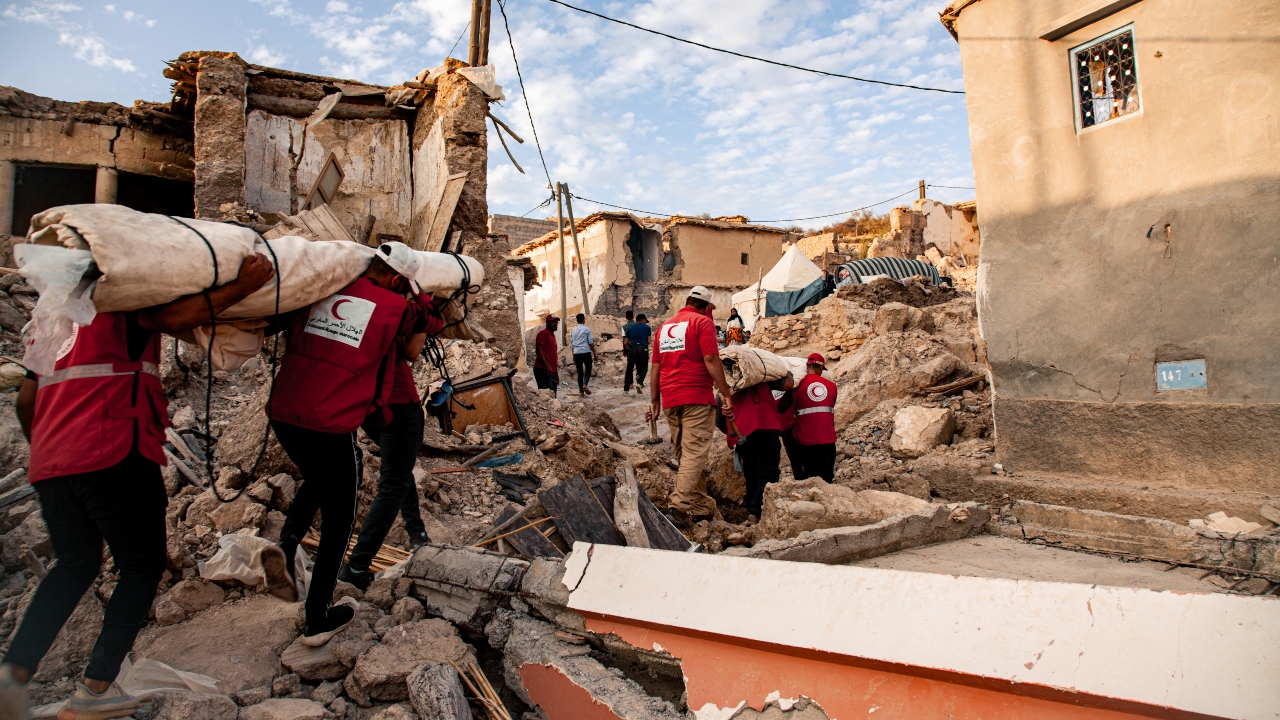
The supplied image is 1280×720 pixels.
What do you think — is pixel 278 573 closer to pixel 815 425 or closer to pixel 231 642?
→ pixel 231 642

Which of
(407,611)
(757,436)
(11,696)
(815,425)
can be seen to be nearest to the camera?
(11,696)

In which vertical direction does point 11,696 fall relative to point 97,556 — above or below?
below

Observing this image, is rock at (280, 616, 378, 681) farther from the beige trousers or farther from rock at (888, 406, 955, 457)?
rock at (888, 406, 955, 457)

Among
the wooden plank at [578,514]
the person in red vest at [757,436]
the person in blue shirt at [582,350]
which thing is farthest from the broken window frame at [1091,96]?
the person in blue shirt at [582,350]

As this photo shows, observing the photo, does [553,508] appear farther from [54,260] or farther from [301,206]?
[301,206]

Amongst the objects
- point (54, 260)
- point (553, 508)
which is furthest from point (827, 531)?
point (54, 260)

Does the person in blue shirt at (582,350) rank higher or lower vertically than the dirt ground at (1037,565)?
higher

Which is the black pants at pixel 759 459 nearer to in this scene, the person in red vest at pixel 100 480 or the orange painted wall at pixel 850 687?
the orange painted wall at pixel 850 687

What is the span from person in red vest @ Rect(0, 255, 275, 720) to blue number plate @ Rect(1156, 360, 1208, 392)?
5.88 meters

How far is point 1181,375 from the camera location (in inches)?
202

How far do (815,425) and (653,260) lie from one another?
20509mm

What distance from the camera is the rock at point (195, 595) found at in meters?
2.86

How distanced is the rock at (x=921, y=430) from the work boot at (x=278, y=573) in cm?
577

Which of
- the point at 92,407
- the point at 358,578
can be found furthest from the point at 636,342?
the point at 92,407
